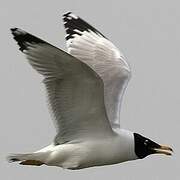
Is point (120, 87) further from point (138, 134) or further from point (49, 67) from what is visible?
point (49, 67)

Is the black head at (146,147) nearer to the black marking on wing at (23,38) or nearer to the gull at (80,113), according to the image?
the gull at (80,113)

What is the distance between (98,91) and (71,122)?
0.64 meters

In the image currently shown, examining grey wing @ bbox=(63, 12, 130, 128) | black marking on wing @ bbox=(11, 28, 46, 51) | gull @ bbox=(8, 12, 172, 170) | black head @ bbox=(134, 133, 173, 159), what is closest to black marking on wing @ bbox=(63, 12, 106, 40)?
grey wing @ bbox=(63, 12, 130, 128)

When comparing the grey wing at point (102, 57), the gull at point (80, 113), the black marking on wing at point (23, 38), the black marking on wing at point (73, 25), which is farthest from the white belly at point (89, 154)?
the black marking on wing at point (73, 25)

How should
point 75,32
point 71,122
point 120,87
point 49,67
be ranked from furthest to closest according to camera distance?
point 75,32 < point 120,87 < point 71,122 < point 49,67

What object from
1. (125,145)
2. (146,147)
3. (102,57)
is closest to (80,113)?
(125,145)

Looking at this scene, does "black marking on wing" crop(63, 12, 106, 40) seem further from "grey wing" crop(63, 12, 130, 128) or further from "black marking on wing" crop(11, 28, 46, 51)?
"black marking on wing" crop(11, 28, 46, 51)

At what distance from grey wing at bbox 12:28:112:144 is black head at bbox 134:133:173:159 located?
14.7 inches

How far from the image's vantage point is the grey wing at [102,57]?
29.1 feet

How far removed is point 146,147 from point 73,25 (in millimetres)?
2598

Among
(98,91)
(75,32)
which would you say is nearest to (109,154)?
(98,91)

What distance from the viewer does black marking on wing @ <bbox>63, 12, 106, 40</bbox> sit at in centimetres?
1059

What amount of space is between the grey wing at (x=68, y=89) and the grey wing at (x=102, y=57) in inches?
16.5

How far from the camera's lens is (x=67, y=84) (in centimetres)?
759
